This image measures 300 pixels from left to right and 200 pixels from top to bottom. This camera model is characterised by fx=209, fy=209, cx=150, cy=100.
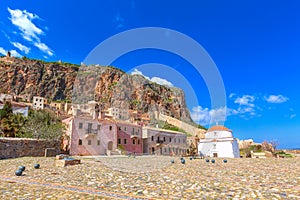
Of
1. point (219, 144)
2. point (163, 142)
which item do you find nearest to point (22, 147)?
point (163, 142)

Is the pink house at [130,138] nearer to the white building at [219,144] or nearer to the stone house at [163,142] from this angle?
the stone house at [163,142]

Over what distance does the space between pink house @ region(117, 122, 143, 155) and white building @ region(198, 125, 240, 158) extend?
12.6 metres

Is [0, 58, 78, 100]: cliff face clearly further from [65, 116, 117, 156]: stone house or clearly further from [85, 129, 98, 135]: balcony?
[85, 129, 98, 135]: balcony

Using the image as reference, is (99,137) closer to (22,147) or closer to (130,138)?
(130,138)

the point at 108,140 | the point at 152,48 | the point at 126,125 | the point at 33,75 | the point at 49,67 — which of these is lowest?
the point at 108,140

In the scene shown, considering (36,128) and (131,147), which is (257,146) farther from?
(36,128)

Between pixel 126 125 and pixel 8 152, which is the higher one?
pixel 126 125

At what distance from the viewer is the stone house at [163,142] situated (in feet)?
148

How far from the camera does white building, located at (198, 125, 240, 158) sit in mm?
38344

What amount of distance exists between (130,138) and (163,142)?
8095mm

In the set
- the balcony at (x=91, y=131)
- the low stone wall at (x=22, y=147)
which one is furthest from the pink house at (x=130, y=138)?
the low stone wall at (x=22, y=147)

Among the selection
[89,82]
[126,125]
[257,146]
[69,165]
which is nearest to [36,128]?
[89,82]

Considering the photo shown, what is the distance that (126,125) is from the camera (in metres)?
42.9

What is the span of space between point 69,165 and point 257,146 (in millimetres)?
51010
